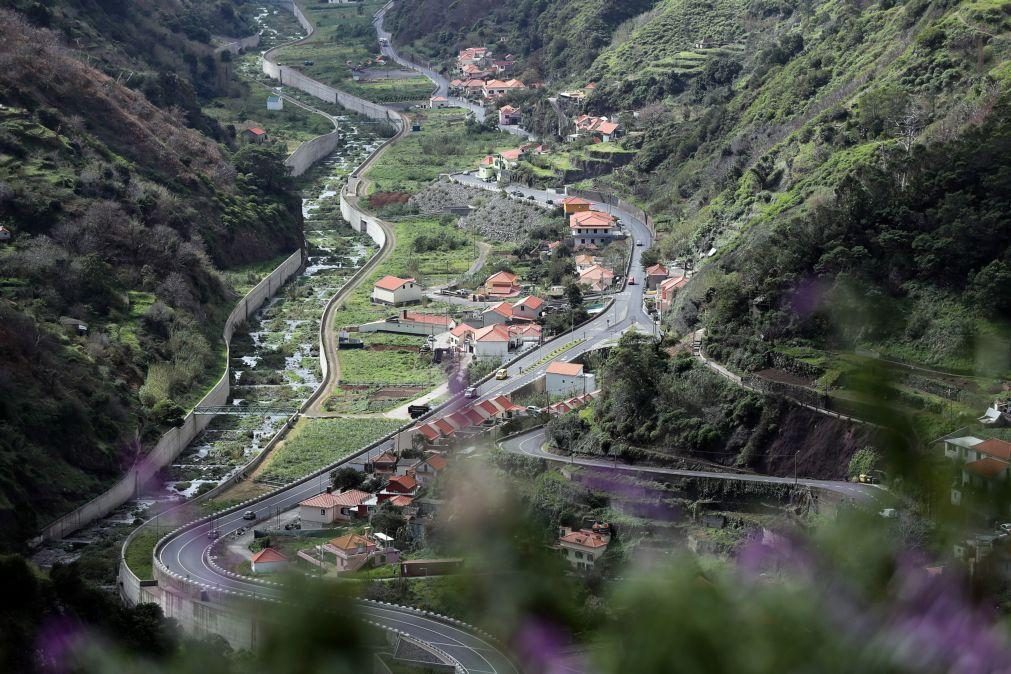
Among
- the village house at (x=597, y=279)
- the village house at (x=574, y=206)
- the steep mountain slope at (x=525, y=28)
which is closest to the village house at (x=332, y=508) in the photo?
the village house at (x=597, y=279)

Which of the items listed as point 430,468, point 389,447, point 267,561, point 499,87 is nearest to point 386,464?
point 389,447

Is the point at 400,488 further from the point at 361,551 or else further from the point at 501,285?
the point at 501,285

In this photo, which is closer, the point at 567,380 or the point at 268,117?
the point at 567,380

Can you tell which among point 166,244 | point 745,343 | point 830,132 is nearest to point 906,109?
point 830,132

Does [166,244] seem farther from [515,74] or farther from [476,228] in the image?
[515,74]

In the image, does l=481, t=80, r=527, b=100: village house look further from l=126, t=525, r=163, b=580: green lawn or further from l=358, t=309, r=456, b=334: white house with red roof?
l=126, t=525, r=163, b=580: green lawn
